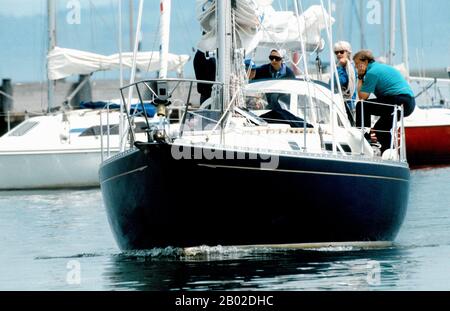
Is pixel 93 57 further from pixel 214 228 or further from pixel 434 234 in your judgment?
pixel 214 228

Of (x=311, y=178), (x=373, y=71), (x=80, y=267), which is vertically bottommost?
(x=80, y=267)

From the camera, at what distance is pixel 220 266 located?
16953mm

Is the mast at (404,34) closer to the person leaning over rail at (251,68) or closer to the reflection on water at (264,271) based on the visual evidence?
the person leaning over rail at (251,68)

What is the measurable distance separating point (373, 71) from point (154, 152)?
177 inches

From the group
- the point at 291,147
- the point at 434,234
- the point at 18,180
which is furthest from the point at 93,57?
the point at 291,147

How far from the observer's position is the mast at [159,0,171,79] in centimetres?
1888

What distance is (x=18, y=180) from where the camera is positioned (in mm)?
34344

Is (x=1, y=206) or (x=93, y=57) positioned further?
(x=93, y=57)

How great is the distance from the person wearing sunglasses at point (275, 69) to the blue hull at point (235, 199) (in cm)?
346

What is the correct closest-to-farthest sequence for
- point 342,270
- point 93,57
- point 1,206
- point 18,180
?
point 342,270 → point 1,206 → point 18,180 → point 93,57

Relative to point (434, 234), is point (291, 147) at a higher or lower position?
higher

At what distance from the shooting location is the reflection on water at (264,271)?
15.6 meters

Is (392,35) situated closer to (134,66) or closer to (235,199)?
(134,66)

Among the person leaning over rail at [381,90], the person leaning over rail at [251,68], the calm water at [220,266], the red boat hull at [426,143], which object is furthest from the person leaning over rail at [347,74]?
the red boat hull at [426,143]
